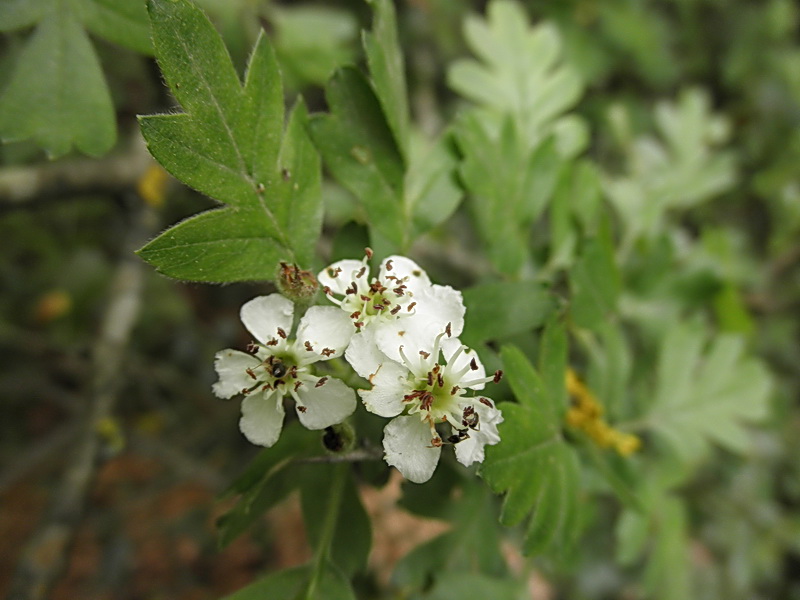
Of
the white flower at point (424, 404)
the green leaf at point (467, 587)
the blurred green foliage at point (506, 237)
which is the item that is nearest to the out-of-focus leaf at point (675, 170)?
the blurred green foliage at point (506, 237)

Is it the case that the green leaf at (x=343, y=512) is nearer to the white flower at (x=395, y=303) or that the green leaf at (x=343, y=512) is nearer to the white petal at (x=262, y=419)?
the white petal at (x=262, y=419)

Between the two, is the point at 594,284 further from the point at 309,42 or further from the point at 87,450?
the point at 87,450

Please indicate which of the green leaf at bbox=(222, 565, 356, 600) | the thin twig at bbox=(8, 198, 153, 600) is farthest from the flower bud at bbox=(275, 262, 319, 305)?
the thin twig at bbox=(8, 198, 153, 600)

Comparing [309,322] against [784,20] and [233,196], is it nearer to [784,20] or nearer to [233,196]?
[233,196]

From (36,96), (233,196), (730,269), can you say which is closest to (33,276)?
(36,96)

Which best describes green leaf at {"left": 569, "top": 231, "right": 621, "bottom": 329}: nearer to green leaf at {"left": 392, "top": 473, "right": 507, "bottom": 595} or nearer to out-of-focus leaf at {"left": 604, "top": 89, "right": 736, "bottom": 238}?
green leaf at {"left": 392, "top": 473, "right": 507, "bottom": 595}

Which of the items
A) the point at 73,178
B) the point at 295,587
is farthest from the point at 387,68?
the point at 73,178
